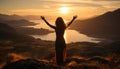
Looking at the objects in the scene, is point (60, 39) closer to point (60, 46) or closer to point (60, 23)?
point (60, 46)

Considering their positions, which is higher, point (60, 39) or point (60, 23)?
point (60, 23)

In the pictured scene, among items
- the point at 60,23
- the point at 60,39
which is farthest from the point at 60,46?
Result: the point at 60,23

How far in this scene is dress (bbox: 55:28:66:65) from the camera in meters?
12.3

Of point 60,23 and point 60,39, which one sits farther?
point 60,39

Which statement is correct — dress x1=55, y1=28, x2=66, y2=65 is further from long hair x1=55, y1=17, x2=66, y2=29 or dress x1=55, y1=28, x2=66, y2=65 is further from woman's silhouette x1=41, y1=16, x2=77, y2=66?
long hair x1=55, y1=17, x2=66, y2=29

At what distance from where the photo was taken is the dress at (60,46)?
40.5 feet

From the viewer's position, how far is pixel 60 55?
12.7 meters

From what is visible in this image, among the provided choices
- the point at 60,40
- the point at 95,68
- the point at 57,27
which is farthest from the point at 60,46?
the point at 95,68

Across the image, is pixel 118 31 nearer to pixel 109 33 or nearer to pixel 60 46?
pixel 109 33

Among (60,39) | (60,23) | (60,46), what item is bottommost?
(60,46)

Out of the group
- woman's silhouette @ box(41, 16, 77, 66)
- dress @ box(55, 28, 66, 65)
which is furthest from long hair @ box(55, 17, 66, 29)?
dress @ box(55, 28, 66, 65)

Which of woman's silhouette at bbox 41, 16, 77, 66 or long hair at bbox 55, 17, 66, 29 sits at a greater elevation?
long hair at bbox 55, 17, 66, 29

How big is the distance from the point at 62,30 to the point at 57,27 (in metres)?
0.36

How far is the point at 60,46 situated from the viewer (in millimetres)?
12469
